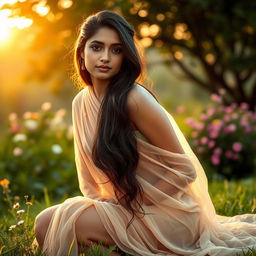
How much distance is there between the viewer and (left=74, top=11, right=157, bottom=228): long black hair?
2.65 meters

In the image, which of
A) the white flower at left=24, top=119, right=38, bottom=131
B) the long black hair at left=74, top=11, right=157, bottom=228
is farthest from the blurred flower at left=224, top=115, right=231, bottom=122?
the long black hair at left=74, top=11, right=157, bottom=228

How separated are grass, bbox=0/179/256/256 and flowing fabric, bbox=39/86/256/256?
105 mm

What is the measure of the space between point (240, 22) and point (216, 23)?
42cm

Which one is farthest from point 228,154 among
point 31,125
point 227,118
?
point 31,125

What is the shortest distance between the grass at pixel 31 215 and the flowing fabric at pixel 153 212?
0.10 m

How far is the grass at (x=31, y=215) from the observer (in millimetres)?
2668

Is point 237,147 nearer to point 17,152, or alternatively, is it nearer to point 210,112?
point 210,112

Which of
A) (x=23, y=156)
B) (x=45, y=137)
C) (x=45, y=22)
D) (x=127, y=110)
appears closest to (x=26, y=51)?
(x=45, y=22)

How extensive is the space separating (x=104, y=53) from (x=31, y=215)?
1.60 meters

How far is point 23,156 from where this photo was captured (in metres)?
5.44

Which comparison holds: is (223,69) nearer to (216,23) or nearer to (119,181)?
(216,23)

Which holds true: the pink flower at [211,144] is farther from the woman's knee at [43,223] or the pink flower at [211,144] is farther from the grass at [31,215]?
the woman's knee at [43,223]

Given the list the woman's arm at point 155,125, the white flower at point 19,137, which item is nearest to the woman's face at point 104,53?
the woman's arm at point 155,125

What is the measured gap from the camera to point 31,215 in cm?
383
